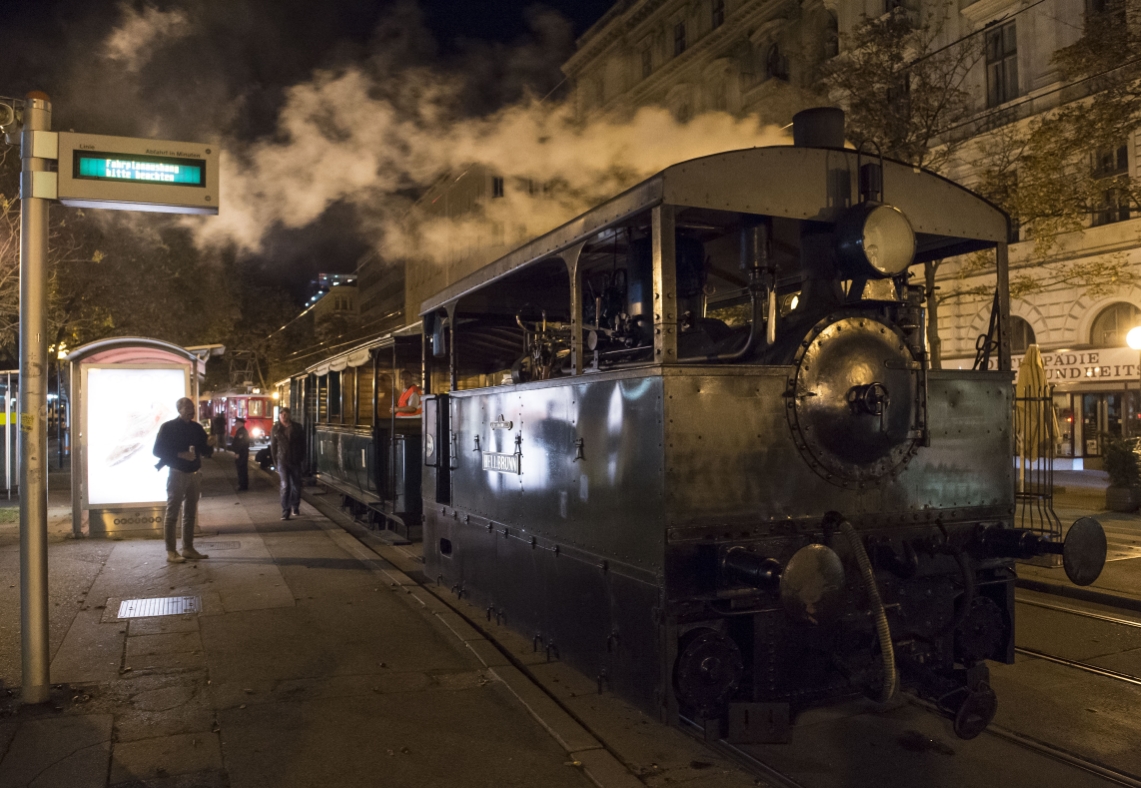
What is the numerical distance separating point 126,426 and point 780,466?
10096 millimetres

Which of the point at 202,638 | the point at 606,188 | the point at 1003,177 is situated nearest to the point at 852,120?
the point at 1003,177

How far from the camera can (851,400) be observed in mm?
4641

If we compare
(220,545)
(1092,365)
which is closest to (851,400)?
(220,545)

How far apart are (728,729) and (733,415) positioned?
1.56 meters

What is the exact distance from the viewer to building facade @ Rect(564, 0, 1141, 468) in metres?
20.6

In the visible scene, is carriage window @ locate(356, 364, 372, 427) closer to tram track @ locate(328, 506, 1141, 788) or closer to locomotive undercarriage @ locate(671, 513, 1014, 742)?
tram track @ locate(328, 506, 1141, 788)

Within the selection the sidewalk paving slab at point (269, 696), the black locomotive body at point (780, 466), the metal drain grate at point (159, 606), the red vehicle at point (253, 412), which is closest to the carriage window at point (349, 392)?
the sidewalk paving slab at point (269, 696)

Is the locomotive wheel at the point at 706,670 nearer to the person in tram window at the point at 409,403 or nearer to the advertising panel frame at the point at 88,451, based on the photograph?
the person in tram window at the point at 409,403

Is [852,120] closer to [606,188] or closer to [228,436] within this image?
[606,188]

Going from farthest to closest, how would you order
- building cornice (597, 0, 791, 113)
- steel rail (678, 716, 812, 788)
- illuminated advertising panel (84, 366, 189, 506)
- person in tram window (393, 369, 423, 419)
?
building cornice (597, 0, 791, 113), person in tram window (393, 369, 423, 419), illuminated advertising panel (84, 366, 189, 506), steel rail (678, 716, 812, 788)

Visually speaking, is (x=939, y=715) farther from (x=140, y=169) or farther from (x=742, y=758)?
(x=140, y=169)

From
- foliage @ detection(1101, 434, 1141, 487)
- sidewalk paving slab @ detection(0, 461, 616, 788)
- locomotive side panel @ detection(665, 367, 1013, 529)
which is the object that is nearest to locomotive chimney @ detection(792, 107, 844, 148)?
locomotive side panel @ detection(665, 367, 1013, 529)

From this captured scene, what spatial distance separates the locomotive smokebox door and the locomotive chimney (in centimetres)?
113

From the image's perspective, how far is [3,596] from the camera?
7.91m
